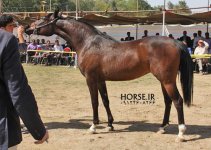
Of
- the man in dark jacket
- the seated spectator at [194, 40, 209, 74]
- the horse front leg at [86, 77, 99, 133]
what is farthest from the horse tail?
the seated spectator at [194, 40, 209, 74]

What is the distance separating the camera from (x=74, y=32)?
6.86 meters

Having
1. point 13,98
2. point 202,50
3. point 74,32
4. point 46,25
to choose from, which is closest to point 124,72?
point 74,32

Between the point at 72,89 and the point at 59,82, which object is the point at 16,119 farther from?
the point at 59,82

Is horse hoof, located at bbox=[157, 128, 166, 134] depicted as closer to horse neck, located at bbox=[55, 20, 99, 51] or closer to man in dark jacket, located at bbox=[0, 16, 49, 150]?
horse neck, located at bbox=[55, 20, 99, 51]

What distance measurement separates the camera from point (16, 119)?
2.66 metres

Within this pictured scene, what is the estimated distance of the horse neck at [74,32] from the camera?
679cm

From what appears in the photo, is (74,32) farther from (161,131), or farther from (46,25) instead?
(161,131)

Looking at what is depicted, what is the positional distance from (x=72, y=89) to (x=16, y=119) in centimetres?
924

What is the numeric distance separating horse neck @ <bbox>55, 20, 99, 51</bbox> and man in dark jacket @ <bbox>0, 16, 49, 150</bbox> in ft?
13.7

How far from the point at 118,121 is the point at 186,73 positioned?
186cm

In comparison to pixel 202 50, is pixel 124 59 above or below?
above

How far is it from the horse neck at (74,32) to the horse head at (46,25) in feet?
0.36

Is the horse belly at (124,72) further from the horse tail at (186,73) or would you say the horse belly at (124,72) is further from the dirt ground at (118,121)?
the dirt ground at (118,121)

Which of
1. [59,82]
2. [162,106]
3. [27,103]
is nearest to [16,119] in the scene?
[27,103]
